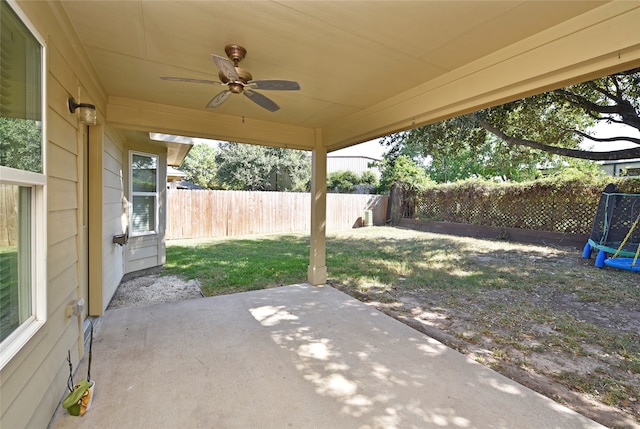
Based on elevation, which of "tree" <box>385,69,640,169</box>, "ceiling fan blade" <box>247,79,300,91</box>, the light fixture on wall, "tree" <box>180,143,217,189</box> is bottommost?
the light fixture on wall

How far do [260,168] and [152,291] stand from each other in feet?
46.7

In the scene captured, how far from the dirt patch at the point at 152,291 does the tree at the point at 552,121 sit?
533 cm

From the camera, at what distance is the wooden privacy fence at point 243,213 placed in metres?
9.25

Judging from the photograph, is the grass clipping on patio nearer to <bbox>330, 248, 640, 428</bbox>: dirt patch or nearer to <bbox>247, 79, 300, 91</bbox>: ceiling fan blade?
<bbox>330, 248, 640, 428</bbox>: dirt patch

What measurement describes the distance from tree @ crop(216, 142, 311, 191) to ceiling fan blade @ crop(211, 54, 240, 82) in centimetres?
1565

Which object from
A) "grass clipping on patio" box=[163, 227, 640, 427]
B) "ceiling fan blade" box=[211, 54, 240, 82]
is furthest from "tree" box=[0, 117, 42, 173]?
"grass clipping on patio" box=[163, 227, 640, 427]

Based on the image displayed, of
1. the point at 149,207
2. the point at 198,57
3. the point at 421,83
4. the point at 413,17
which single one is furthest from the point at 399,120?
the point at 149,207

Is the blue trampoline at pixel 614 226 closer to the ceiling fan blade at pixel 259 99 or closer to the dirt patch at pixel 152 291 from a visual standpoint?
the ceiling fan blade at pixel 259 99

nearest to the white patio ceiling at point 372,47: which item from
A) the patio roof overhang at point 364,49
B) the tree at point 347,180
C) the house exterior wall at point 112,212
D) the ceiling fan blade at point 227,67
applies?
the patio roof overhang at point 364,49

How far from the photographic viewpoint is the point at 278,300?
401 centimetres

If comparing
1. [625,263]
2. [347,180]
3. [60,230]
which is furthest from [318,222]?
[347,180]

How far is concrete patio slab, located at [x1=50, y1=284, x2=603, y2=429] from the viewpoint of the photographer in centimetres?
184

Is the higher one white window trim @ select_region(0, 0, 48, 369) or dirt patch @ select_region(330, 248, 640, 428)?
white window trim @ select_region(0, 0, 48, 369)

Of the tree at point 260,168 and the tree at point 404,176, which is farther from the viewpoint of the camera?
the tree at point 260,168
